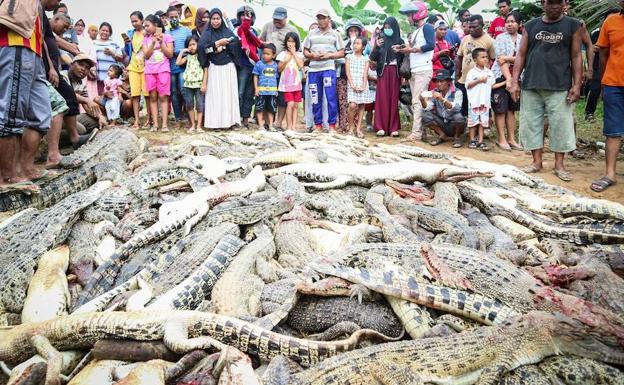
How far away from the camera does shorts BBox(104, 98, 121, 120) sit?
33.1 ft

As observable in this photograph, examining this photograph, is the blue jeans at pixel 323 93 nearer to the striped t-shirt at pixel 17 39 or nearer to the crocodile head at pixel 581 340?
the striped t-shirt at pixel 17 39

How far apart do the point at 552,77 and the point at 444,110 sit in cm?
307

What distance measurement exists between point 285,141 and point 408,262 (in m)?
4.35

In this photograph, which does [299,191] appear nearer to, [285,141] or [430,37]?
[285,141]

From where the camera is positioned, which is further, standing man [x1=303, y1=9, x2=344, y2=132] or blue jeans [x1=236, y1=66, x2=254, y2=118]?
blue jeans [x1=236, y1=66, x2=254, y2=118]

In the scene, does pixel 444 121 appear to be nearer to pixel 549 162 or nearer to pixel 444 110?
pixel 444 110

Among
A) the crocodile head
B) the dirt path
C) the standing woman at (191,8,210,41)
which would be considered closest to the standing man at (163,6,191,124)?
the standing woman at (191,8,210,41)

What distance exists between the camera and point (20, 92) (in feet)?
16.5

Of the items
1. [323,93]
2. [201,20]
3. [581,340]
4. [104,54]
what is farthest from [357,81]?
[581,340]

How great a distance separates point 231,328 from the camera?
2762mm

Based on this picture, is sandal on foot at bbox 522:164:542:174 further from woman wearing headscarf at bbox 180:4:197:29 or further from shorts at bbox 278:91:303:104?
woman wearing headscarf at bbox 180:4:197:29

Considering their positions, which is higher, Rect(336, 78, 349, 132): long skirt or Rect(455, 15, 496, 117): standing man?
Rect(455, 15, 496, 117): standing man

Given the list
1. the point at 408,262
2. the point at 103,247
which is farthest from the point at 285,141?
the point at 408,262

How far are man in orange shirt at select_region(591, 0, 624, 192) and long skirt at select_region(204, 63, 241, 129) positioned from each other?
6.26m
